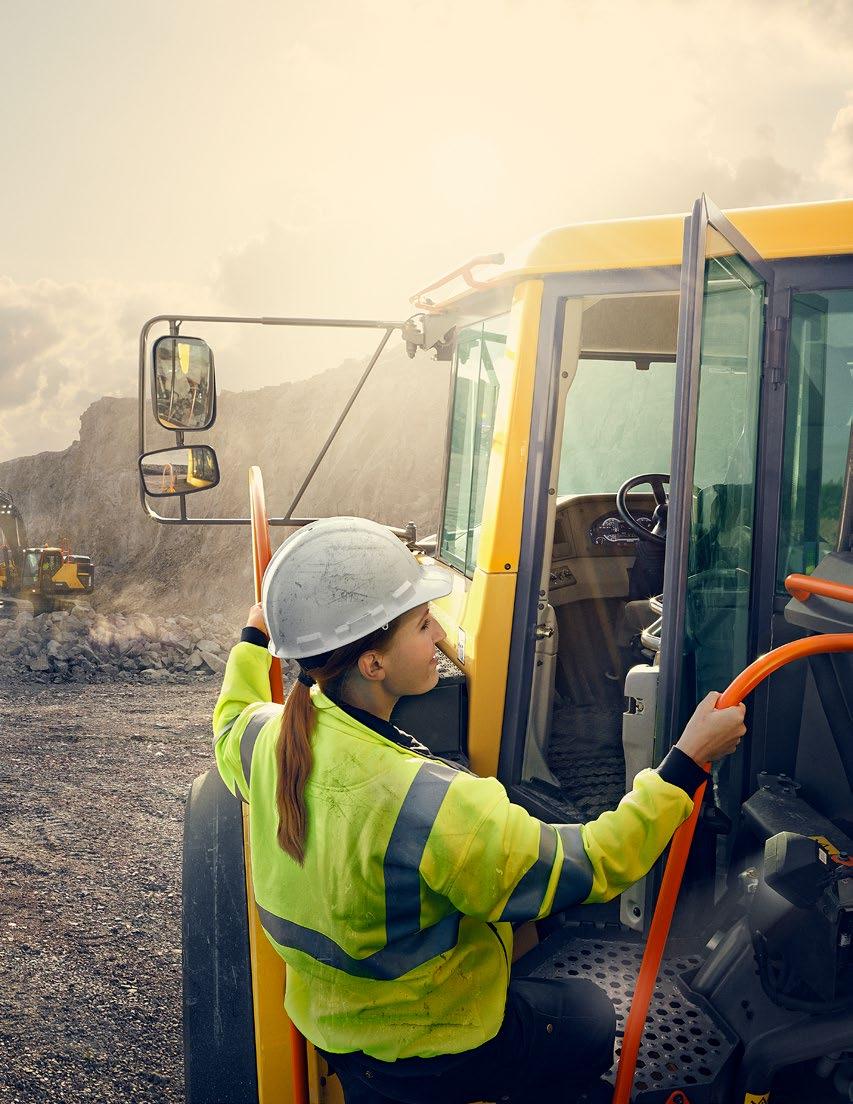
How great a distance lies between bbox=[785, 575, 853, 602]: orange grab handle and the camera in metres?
2.17

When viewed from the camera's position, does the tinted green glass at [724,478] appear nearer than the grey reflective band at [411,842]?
No

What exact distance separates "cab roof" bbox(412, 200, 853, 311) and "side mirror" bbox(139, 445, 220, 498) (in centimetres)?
124

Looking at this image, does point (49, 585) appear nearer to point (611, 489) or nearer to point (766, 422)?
point (611, 489)

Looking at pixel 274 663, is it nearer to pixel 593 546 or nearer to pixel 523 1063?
pixel 523 1063

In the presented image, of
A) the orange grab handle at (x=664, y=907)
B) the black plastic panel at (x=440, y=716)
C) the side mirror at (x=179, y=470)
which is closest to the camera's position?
the orange grab handle at (x=664, y=907)

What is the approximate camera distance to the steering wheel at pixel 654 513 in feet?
11.3

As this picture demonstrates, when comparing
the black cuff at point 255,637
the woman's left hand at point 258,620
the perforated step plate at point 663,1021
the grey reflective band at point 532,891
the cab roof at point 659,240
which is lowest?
the perforated step plate at point 663,1021

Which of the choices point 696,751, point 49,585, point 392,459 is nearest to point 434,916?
point 696,751

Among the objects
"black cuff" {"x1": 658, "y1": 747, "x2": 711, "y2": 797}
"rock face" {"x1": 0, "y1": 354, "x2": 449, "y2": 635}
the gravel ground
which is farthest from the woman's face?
"rock face" {"x1": 0, "y1": 354, "x2": 449, "y2": 635}

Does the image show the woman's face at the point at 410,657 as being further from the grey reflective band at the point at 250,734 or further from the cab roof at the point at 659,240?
the cab roof at the point at 659,240

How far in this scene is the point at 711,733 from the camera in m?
1.90

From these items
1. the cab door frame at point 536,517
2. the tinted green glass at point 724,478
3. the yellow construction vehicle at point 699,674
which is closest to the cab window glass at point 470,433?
the yellow construction vehicle at point 699,674

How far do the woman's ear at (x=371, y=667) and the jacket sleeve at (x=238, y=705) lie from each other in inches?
17.0

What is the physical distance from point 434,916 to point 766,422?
1474 mm
